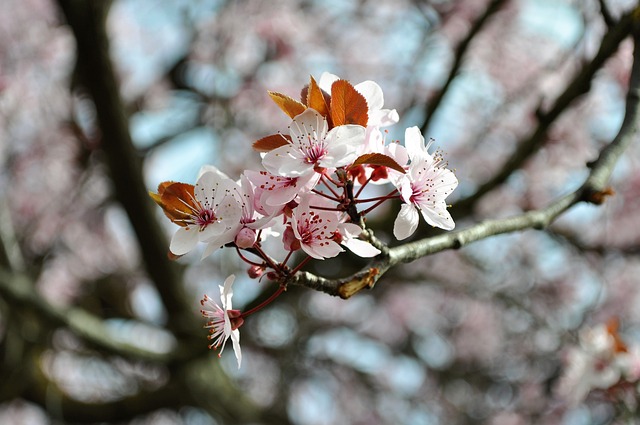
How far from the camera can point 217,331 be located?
3.55 ft

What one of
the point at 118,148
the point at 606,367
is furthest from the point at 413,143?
the point at 118,148

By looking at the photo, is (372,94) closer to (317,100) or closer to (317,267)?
(317,100)

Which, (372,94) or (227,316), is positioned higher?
(372,94)

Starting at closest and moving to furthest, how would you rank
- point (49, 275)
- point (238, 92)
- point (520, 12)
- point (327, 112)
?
1. point (327, 112)
2. point (520, 12)
3. point (238, 92)
4. point (49, 275)

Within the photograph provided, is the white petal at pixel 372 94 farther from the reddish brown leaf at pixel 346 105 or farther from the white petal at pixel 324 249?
the white petal at pixel 324 249

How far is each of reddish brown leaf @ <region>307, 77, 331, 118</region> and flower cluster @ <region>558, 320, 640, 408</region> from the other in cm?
159

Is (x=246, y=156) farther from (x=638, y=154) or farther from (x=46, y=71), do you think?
(x=638, y=154)

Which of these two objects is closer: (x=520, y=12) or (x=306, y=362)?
(x=520, y=12)

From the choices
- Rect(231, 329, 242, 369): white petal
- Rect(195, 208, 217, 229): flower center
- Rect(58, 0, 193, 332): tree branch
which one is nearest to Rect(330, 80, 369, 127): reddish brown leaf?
Rect(195, 208, 217, 229): flower center

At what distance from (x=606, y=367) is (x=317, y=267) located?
47.0 inches

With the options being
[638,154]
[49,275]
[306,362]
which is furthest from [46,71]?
[638,154]

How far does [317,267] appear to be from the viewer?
290 centimetres

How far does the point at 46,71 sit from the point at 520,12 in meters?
3.42

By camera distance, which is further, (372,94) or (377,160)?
(372,94)
